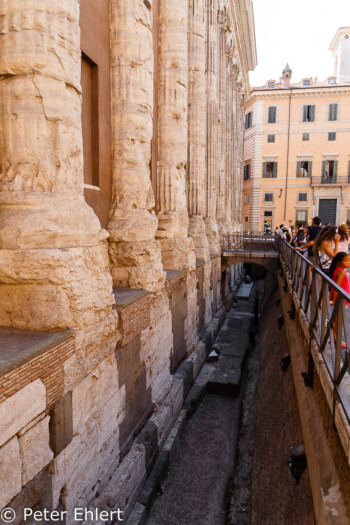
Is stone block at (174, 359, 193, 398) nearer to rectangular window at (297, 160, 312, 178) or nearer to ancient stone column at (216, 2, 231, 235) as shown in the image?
ancient stone column at (216, 2, 231, 235)

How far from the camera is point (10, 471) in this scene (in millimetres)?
2434

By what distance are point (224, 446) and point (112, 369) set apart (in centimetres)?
323

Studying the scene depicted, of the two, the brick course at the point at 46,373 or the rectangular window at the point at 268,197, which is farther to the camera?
the rectangular window at the point at 268,197

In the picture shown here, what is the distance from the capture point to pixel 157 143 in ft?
24.9

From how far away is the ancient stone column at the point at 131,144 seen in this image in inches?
208

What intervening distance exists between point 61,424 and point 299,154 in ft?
104

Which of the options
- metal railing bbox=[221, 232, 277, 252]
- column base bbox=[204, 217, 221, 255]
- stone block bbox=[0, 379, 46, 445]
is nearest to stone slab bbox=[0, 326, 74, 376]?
stone block bbox=[0, 379, 46, 445]

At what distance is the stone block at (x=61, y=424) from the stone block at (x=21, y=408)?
0.74ft

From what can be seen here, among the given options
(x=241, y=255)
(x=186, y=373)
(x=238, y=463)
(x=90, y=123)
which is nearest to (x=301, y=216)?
(x=241, y=255)

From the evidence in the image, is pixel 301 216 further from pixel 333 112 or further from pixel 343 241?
pixel 343 241

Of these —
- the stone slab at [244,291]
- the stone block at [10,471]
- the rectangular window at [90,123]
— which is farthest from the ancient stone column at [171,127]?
the stone slab at [244,291]

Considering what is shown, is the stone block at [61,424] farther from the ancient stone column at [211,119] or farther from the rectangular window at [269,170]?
the rectangular window at [269,170]

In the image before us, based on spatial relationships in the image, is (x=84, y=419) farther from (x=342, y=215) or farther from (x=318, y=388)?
(x=342, y=215)

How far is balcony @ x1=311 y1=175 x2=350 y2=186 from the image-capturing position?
2980 centimetres
